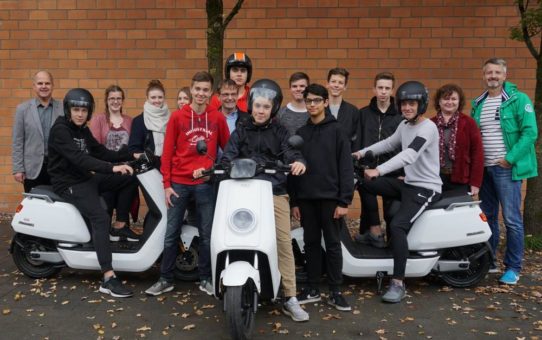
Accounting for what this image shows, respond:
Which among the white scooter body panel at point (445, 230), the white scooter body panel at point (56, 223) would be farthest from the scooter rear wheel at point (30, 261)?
the white scooter body panel at point (445, 230)

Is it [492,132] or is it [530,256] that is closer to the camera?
[492,132]

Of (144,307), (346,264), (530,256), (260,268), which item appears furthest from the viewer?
(530,256)

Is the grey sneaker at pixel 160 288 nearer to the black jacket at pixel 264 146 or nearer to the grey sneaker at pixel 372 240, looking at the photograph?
the black jacket at pixel 264 146

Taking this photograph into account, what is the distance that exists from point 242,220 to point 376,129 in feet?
6.35

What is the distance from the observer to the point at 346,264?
14.9 feet

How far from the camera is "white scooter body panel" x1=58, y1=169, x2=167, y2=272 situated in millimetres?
4625

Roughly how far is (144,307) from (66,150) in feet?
4.86

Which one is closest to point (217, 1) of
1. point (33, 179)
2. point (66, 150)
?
point (66, 150)

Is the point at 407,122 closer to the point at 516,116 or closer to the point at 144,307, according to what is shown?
the point at 516,116

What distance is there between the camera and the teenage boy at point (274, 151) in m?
3.96

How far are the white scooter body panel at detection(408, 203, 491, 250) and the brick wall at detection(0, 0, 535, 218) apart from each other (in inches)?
124

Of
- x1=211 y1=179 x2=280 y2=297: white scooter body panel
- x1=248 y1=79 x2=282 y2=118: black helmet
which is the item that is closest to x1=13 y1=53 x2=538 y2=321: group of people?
x1=248 y1=79 x2=282 y2=118: black helmet

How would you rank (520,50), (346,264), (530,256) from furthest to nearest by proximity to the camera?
(520,50) < (530,256) < (346,264)

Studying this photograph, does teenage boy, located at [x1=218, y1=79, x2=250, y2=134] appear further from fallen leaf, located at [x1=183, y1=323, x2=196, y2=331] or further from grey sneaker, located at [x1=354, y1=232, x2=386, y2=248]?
fallen leaf, located at [x1=183, y1=323, x2=196, y2=331]
